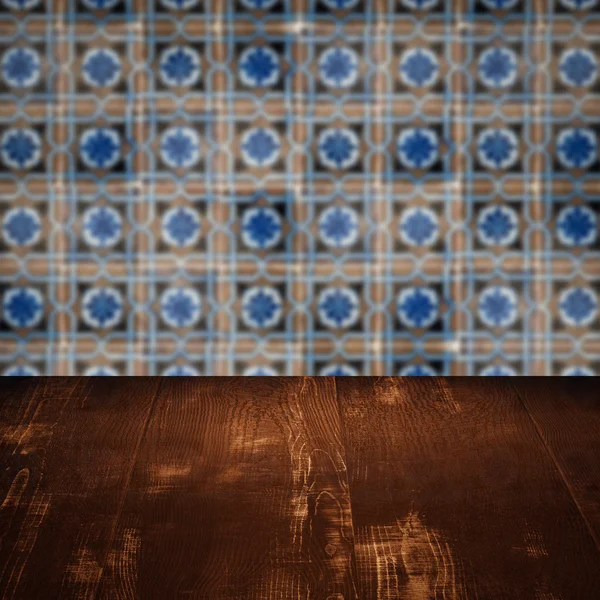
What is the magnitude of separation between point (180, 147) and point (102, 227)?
0.22m

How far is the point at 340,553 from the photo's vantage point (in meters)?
1.02

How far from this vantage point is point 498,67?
1767 millimetres

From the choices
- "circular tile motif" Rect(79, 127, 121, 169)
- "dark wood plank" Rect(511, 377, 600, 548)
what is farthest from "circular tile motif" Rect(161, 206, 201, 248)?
"dark wood plank" Rect(511, 377, 600, 548)

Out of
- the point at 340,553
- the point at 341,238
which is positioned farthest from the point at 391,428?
the point at 341,238

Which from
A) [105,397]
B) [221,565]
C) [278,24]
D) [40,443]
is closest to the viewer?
[221,565]

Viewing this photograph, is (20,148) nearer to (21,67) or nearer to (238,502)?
(21,67)

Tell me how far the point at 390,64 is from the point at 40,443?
97 centimetres

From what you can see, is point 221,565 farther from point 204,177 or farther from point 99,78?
point 99,78

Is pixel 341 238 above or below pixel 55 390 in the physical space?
above

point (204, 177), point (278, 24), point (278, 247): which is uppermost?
point (278, 24)

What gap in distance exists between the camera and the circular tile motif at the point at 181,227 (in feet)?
5.90

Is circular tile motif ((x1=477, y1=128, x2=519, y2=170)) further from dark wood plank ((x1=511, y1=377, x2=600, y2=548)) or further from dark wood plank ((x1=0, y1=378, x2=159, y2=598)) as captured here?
dark wood plank ((x1=0, y1=378, x2=159, y2=598))

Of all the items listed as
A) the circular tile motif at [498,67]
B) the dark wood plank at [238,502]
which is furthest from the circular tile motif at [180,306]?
the circular tile motif at [498,67]

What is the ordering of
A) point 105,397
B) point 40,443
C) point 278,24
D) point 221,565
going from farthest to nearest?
point 278,24
point 105,397
point 40,443
point 221,565
